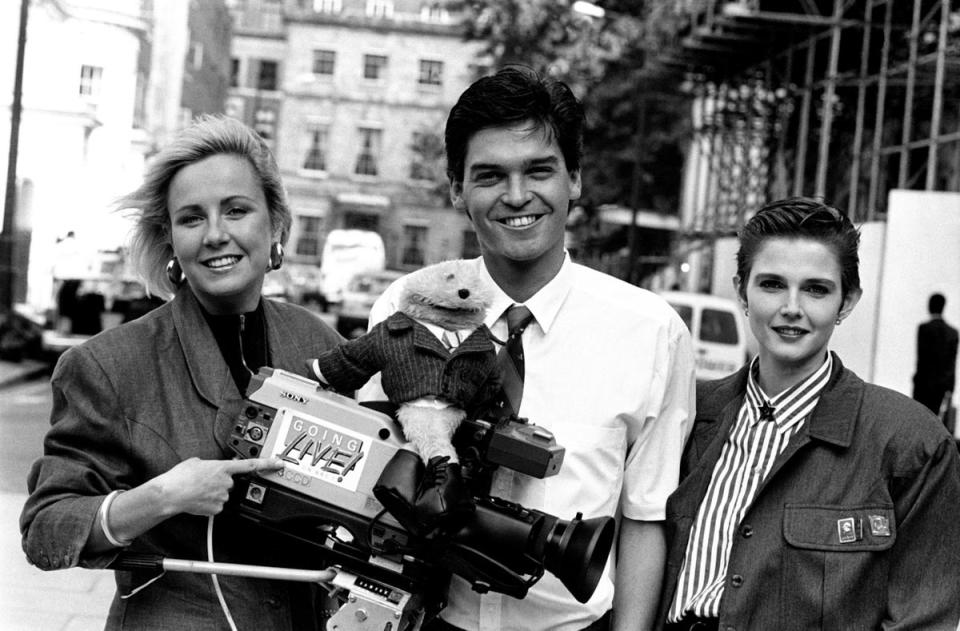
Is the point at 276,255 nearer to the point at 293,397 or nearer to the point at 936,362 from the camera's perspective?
the point at 293,397

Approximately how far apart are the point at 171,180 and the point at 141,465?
2.06 ft

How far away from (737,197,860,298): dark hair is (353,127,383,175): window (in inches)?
1906

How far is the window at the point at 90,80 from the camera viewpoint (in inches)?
640

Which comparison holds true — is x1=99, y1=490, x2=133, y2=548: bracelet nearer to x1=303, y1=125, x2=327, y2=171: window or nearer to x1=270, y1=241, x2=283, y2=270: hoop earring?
x1=270, y1=241, x2=283, y2=270: hoop earring

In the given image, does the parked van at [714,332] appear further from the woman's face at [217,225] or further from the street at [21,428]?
the woman's face at [217,225]

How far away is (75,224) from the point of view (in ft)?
57.2

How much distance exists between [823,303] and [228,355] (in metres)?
1.28

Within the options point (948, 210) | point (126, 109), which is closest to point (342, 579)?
point (948, 210)

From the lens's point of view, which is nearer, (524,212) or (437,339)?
(437,339)

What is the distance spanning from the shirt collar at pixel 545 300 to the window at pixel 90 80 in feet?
47.9

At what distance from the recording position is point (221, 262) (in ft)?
9.01

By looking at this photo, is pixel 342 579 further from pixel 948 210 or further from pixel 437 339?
pixel 948 210

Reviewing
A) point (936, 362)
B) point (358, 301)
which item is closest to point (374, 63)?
point (358, 301)

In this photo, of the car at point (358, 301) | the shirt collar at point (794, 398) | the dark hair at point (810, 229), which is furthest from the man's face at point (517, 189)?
the car at point (358, 301)
